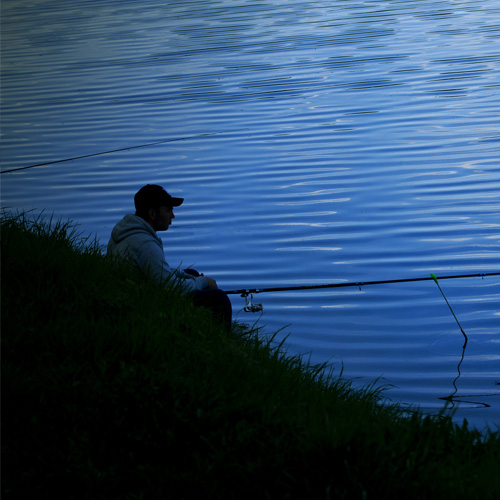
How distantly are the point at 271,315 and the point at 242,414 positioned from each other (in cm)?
296

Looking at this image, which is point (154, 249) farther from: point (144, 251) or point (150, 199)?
point (150, 199)

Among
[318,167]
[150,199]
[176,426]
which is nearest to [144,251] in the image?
[150,199]

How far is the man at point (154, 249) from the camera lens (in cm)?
518

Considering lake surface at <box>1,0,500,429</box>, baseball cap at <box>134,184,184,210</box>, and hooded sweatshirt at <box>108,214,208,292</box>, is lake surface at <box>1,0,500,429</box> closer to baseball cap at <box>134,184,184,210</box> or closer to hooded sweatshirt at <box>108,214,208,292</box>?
hooded sweatshirt at <box>108,214,208,292</box>

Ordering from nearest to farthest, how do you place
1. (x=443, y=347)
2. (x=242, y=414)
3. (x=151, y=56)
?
(x=242, y=414) < (x=443, y=347) < (x=151, y=56)

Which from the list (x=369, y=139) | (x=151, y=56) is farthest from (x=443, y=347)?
(x=151, y=56)

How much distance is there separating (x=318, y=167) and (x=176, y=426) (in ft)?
24.4

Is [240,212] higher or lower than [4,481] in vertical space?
higher

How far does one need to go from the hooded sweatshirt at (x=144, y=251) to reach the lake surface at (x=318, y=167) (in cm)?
110

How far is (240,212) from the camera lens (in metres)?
9.16

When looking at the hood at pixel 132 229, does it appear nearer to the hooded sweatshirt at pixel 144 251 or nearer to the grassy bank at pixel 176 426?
the hooded sweatshirt at pixel 144 251

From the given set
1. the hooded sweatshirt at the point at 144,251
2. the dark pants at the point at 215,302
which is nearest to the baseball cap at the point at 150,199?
the hooded sweatshirt at the point at 144,251

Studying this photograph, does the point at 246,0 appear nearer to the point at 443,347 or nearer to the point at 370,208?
the point at 370,208

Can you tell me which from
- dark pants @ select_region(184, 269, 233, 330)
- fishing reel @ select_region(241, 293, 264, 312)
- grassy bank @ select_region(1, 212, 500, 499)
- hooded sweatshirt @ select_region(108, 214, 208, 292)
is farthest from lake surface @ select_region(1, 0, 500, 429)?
grassy bank @ select_region(1, 212, 500, 499)
